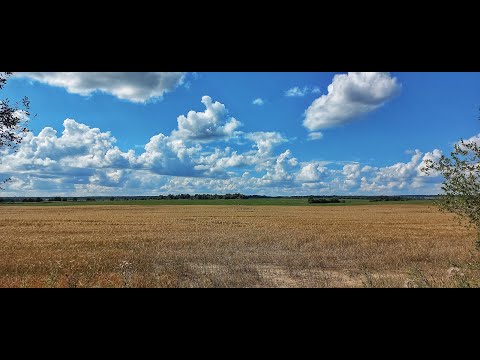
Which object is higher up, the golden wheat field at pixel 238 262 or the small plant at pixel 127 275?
the small plant at pixel 127 275

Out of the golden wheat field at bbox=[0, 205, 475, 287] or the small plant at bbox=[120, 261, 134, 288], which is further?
the golden wheat field at bbox=[0, 205, 475, 287]

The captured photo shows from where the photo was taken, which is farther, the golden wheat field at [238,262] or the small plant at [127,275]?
Result: the golden wheat field at [238,262]

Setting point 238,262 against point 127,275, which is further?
point 238,262

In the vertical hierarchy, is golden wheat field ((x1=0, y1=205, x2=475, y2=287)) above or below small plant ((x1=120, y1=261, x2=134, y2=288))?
below
